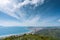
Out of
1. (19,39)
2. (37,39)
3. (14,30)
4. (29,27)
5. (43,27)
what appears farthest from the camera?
(43,27)

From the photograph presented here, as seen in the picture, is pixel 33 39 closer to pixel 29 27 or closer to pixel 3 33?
pixel 3 33

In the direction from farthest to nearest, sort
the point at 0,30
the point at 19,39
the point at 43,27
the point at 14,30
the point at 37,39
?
the point at 43,27
the point at 14,30
the point at 0,30
the point at 37,39
the point at 19,39

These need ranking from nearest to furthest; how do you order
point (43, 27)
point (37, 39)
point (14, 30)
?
1. point (37, 39)
2. point (14, 30)
3. point (43, 27)

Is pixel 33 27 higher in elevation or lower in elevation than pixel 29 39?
higher

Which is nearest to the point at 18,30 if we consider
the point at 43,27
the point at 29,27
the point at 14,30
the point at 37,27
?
the point at 14,30

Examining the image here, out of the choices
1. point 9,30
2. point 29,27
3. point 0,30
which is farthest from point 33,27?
point 0,30

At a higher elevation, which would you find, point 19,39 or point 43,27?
point 43,27

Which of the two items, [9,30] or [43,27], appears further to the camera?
[43,27]

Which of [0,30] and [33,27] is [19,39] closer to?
[0,30]

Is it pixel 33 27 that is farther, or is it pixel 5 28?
pixel 33 27

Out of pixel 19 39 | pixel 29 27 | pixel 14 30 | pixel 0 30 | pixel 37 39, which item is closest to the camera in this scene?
pixel 19 39
